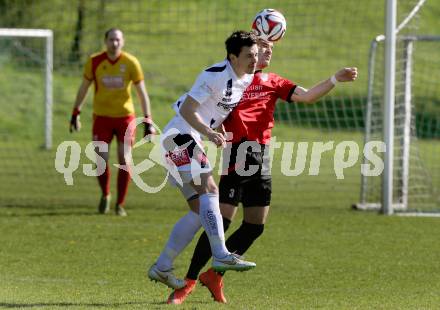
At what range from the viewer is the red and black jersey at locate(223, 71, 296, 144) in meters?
8.04

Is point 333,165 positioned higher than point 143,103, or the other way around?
point 143,103

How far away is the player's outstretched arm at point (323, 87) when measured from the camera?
7.67m

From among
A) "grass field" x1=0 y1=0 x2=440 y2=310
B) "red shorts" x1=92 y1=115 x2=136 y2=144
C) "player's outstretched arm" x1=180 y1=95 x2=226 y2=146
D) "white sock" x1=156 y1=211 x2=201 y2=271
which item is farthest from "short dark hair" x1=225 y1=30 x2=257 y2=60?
"red shorts" x1=92 y1=115 x2=136 y2=144

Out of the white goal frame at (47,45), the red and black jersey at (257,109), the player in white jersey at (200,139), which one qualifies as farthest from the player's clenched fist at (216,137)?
the white goal frame at (47,45)

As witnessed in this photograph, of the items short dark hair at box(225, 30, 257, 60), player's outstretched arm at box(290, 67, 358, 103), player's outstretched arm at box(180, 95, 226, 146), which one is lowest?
player's outstretched arm at box(180, 95, 226, 146)

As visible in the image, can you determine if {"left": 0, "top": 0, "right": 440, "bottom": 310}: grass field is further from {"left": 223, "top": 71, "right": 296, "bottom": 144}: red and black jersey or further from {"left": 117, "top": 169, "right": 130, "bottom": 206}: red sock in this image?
{"left": 223, "top": 71, "right": 296, "bottom": 144}: red and black jersey

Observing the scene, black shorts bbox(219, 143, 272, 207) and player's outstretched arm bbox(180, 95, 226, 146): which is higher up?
player's outstretched arm bbox(180, 95, 226, 146)

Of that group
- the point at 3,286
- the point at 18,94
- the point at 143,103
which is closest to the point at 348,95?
the point at 143,103

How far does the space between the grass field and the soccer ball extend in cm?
201

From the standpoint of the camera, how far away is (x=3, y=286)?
8.36m

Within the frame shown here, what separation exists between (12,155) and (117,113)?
8.60 meters

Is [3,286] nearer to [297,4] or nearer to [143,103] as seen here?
[143,103]

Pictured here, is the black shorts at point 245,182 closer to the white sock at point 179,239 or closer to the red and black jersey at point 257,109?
the red and black jersey at point 257,109

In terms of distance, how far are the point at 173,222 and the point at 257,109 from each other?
4.76 meters
